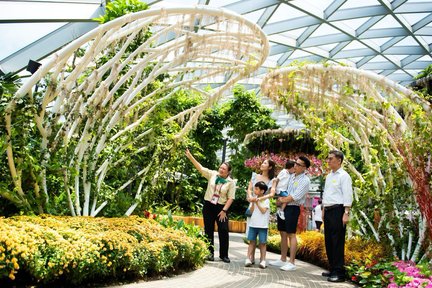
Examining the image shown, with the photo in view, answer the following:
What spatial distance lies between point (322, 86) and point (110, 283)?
443 cm

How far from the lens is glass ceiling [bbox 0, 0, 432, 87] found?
372 inches

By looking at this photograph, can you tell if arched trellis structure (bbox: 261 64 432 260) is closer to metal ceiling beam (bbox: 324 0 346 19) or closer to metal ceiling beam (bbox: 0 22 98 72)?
metal ceiling beam (bbox: 324 0 346 19)

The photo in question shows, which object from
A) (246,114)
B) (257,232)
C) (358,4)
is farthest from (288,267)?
(246,114)

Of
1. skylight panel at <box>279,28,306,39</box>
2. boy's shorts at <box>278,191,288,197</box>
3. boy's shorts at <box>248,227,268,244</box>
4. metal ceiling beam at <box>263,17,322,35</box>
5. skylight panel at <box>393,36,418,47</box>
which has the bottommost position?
boy's shorts at <box>248,227,268,244</box>

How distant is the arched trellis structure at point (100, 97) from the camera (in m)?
5.64

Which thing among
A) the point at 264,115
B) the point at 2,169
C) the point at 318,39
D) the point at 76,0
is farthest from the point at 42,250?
the point at 264,115

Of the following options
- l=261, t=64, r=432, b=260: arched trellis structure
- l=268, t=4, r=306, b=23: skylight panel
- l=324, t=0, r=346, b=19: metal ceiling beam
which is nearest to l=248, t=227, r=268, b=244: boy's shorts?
l=261, t=64, r=432, b=260: arched trellis structure

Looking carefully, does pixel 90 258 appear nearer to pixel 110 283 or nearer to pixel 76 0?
pixel 110 283

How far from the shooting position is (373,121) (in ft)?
22.9

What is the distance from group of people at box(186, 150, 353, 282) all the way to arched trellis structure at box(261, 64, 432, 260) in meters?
0.78

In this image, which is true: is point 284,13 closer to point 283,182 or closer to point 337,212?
point 283,182

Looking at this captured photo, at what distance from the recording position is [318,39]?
14.1 metres

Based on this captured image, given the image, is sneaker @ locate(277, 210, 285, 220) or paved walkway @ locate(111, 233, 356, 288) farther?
sneaker @ locate(277, 210, 285, 220)

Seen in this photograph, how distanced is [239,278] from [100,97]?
350 cm
